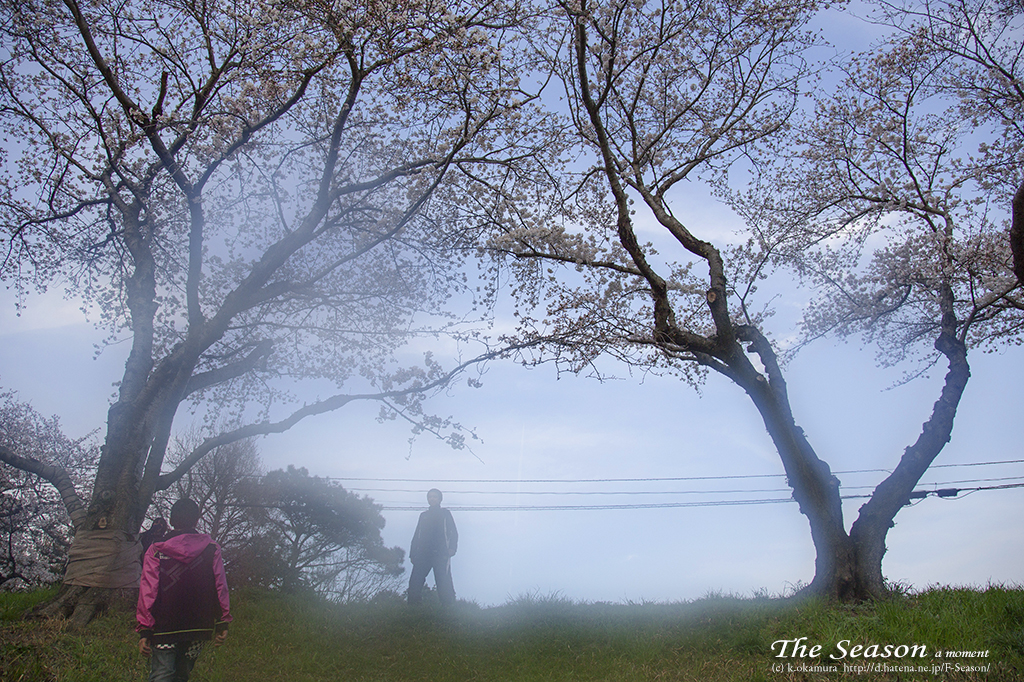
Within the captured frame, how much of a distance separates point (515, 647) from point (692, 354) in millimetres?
5239

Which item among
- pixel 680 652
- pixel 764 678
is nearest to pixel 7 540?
pixel 680 652

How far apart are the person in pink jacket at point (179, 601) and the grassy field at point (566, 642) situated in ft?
7.79

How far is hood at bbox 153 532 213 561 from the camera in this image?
16.9ft

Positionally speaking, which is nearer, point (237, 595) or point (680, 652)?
point (680, 652)

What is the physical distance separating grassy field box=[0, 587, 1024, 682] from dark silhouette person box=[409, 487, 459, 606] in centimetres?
37

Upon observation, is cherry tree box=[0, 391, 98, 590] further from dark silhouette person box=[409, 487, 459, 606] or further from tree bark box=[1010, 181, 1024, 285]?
tree bark box=[1010, 181, 1024, 285]

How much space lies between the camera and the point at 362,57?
9383 millimetres

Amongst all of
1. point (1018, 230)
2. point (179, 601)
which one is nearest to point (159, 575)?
point (179, 601)

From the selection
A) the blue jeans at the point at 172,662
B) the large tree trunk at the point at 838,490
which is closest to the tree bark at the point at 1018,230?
the large tree trunk at the point at 838,490

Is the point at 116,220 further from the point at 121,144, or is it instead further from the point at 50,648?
the point at 50,648

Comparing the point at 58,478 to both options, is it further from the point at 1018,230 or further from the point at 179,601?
the point at 1018,230

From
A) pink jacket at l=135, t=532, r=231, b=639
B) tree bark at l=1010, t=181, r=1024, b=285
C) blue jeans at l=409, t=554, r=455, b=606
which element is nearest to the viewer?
pink jacket at l=135, t=532, r=231, b=639

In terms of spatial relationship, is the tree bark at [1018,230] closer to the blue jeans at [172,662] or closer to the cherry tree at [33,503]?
the blue jeans at [172,662]

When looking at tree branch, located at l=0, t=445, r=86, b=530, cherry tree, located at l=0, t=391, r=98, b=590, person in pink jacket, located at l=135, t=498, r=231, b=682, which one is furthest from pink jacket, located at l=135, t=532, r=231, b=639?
cherry tree, located at l=0, t=391, r=98, b=590
